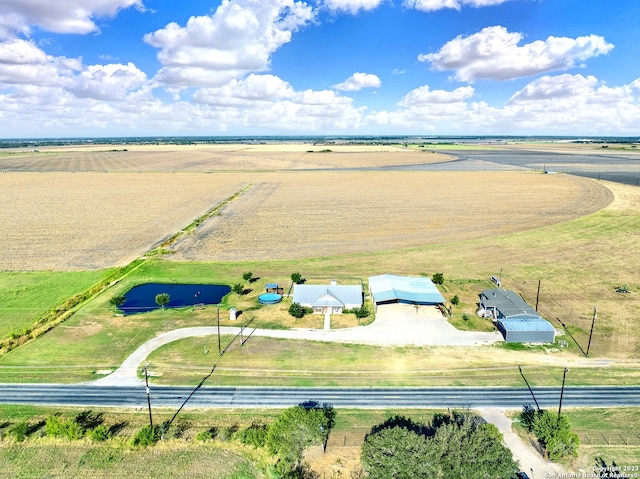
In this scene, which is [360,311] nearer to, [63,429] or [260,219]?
[63,429]

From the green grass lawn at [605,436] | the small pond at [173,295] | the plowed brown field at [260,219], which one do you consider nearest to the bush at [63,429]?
the small pond at [173,295]

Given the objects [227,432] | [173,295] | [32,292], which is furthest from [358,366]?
[32,292]

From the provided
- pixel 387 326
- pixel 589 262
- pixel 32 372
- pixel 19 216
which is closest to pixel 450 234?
pixel 589 262

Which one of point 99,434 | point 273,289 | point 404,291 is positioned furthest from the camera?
point 273,289

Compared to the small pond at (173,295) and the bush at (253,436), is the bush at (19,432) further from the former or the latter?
the small pond at (173,295)

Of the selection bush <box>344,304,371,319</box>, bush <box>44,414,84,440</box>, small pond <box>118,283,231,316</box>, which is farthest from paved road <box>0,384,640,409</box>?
small pond <box>118,283,231,316</box>

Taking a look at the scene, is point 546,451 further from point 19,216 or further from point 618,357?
point 19,216
